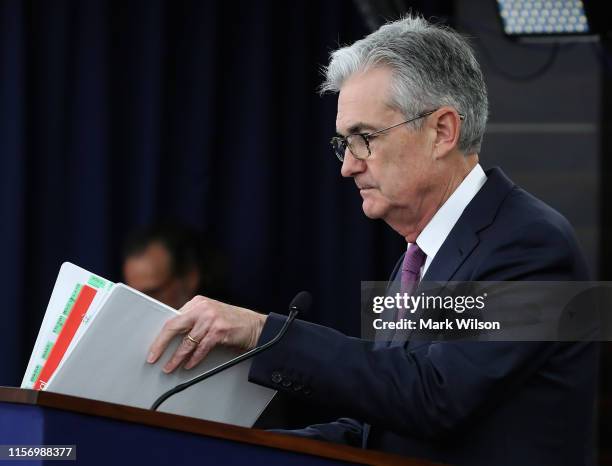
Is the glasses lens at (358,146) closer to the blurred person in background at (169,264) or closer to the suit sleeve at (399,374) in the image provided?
the suit sleeve at (399,374)

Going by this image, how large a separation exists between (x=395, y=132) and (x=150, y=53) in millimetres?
1912

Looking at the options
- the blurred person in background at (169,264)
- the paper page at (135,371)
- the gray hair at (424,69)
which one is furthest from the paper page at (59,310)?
the blurred person in background at (169,264)

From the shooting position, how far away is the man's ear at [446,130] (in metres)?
1.79

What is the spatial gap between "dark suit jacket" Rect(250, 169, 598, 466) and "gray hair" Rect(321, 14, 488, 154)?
243mm

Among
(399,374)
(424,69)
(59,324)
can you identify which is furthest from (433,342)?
(59,324)

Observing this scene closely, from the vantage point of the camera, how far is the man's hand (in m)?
1.53

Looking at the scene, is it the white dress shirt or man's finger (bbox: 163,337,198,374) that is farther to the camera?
the white dress shirt

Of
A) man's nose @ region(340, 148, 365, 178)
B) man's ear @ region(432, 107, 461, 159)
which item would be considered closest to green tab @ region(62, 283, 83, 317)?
man's nose @ region(340, 148, 365, 178)

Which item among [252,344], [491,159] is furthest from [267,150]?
[252,344]

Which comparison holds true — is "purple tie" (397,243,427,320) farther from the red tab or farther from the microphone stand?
the red tab

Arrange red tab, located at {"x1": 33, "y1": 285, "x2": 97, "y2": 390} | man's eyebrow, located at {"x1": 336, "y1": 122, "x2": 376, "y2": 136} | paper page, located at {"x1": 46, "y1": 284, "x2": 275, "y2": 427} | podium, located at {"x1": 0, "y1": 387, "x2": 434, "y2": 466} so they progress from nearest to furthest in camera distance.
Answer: podium, located at {"x1": 0, "y1": 387, "x2": 434, "y2": 466} → paper page, located at {"x1": 46, "y1": 284, "x2": 275, "y2": 427} → red tab, located at {"x1": 33, "y1": 285, "x2": 97, "y2": 390} → man's eyebrow, located at {"x1": 336, "y1": 122, "x2": 376, "y2": 136}

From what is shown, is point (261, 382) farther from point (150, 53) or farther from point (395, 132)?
point (150, 53)

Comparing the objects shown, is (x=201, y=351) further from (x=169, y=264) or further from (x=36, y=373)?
(x=169, y=264)

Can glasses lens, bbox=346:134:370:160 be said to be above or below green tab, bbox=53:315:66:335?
above
